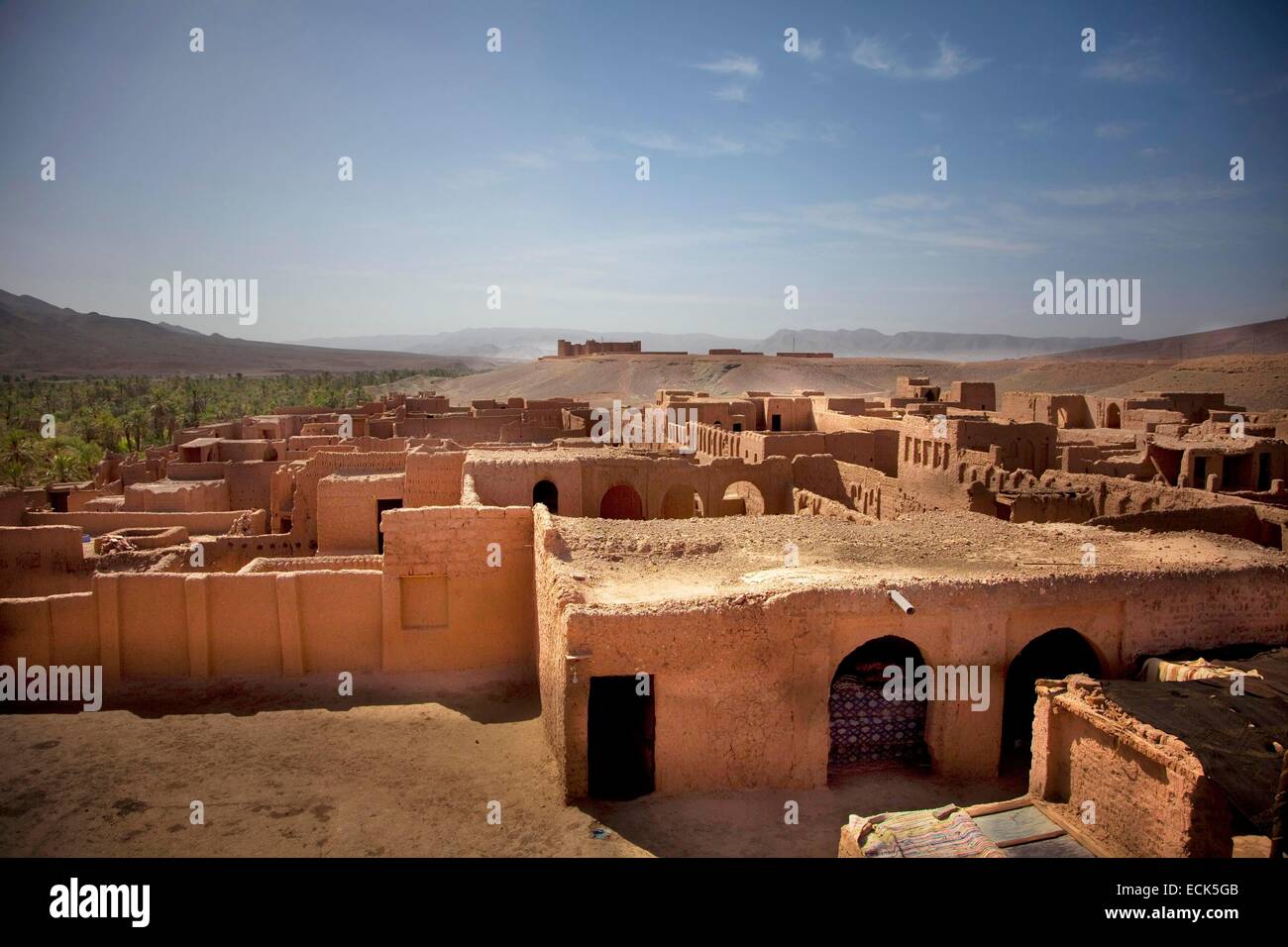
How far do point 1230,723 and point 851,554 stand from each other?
4836mm

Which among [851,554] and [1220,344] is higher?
[1220,344]

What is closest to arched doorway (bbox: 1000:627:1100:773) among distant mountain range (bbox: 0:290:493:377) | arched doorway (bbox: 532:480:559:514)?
arched doorway (bbox: 532:480:559:514)

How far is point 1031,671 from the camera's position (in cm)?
1200

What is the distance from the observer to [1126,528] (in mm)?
14227

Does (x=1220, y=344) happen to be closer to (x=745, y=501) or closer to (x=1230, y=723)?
(x=745, y=501)

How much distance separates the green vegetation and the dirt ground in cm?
2390

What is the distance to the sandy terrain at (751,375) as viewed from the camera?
231ft

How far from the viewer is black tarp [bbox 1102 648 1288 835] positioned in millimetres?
7367

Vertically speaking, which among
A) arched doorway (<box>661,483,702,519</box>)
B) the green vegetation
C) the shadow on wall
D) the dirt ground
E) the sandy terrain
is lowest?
the dirt ground

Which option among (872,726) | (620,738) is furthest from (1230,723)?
(620,738)

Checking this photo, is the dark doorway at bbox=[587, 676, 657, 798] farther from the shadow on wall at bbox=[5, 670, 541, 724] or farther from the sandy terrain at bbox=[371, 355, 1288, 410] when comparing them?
the sandy terrain at bbox=[371, 355, 1288, 410]
